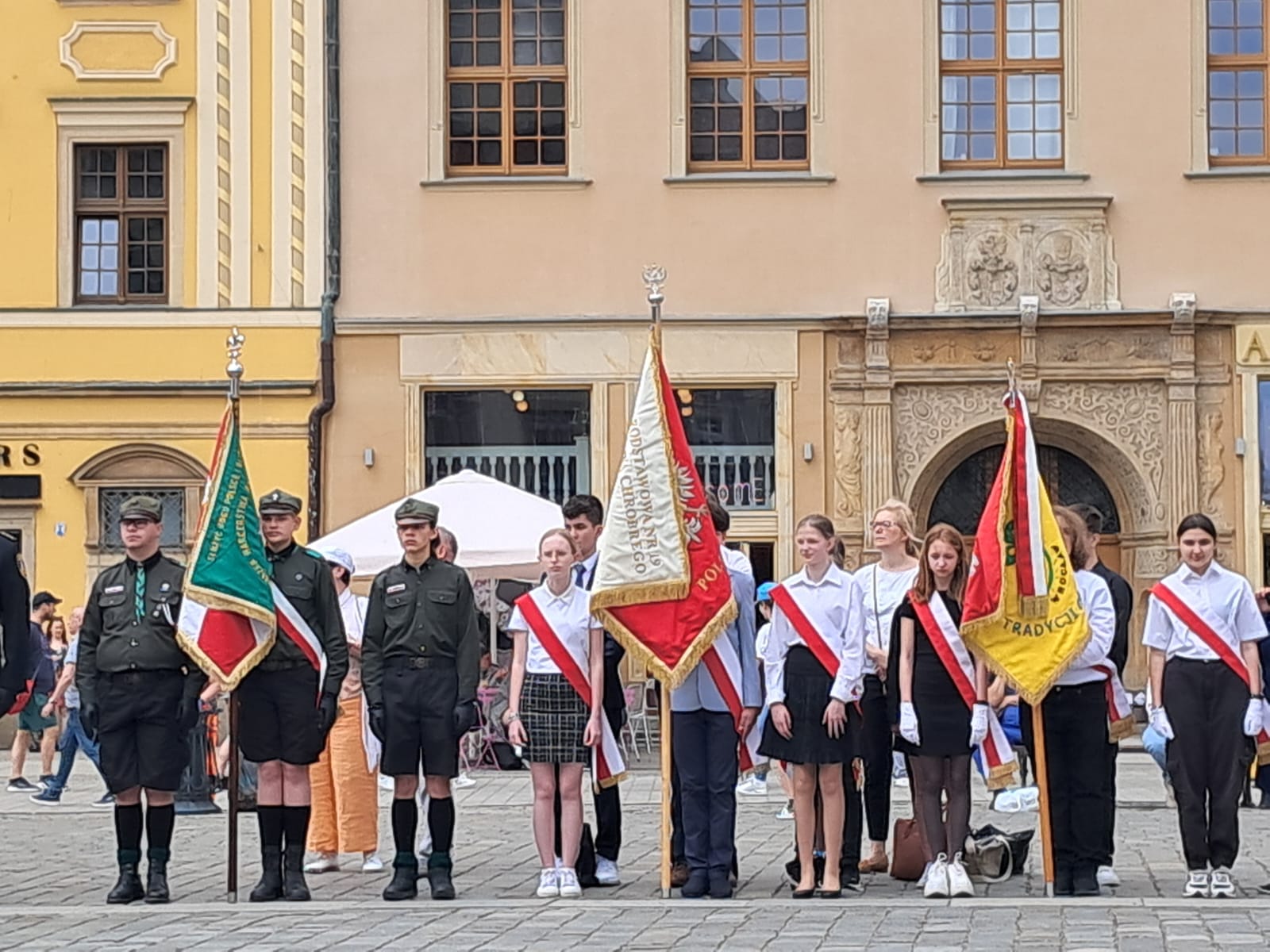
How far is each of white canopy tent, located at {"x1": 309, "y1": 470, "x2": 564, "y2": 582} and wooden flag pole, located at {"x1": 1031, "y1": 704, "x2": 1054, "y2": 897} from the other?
30.0ft

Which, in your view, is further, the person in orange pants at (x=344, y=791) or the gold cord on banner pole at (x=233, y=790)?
the person in orange pants at (x=344, y=791)

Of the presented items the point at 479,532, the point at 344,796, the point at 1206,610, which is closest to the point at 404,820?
the point at 344,796

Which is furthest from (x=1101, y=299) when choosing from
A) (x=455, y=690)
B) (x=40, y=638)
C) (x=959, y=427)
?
(x=455, y=690)

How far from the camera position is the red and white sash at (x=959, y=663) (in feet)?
37.7

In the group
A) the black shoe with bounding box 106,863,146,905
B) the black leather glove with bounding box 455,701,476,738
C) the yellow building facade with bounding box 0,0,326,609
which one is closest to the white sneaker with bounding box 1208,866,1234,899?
the black leather glove with bounding box 455,701,476,738

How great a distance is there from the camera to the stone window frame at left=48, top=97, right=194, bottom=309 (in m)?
26.5

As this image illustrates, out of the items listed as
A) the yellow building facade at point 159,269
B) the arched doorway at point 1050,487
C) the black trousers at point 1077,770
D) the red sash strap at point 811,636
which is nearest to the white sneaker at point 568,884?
the red sash strap at point 811,636

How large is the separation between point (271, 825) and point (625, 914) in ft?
6.17

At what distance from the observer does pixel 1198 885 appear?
37.0 feet

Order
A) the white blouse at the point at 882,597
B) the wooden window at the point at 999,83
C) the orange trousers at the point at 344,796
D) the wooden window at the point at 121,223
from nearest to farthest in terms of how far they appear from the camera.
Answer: the white blouse at the point at 882,597, the orange trousers at the point at 344,796, the wooden window at the point at 999,83, the wooden window at the point at 121,223

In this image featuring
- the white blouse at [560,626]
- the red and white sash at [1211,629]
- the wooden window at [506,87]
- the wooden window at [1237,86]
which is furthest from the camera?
the wooden window at [506,87]

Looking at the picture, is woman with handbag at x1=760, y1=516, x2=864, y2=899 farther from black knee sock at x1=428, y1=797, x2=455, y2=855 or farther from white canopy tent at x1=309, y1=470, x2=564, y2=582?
white canopy tent at x1=309, y1=470, x2=564, y2=582

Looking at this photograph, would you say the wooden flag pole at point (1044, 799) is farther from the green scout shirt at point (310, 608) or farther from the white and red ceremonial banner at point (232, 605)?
the white and red ceremonial banner at point (232, 605)

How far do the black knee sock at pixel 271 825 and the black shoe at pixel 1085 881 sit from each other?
11.9 ft
